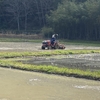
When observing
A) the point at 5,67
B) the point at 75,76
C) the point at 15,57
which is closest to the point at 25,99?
the point at 75,76

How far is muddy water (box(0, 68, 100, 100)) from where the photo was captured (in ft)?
27.8

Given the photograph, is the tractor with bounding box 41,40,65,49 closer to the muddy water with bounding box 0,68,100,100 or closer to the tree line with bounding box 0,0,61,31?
the muddy water with bounding box 0,68,100,100

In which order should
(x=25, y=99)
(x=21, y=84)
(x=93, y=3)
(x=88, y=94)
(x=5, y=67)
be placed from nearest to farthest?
(x=25, y=99), (x=88, y=94), (x=21, y=84), (x=5, y=67), (x=93, y=3)

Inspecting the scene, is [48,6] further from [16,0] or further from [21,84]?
[21,84]

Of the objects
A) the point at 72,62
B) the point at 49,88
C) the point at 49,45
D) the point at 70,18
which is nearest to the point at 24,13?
the point at 70,18

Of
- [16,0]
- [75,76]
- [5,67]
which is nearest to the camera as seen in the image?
[75,76]

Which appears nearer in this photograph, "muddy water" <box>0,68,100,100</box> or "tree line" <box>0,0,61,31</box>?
"muddy water" <box>0,68,100,100</box>

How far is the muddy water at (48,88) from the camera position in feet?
27.8

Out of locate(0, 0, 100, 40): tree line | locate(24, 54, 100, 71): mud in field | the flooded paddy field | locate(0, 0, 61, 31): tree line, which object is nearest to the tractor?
locate(24, 54, 100, 71): mud in field

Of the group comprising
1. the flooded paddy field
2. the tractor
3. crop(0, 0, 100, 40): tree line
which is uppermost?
crop(0, 0, 100, 40): tree line

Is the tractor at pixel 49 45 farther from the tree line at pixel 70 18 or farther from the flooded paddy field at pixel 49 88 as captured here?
the tree line at pixel 70 18

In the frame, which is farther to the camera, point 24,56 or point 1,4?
point 1,4

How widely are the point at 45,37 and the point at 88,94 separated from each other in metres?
55.3

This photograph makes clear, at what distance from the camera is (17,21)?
7750 centimetres
